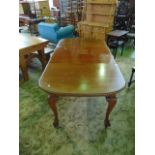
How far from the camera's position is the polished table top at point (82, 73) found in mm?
1382

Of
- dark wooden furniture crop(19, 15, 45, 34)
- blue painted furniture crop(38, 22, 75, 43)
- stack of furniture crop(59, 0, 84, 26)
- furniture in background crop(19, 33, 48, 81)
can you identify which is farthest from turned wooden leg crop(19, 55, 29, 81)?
dark wooden furniture crop(19, 15, 45, 34)

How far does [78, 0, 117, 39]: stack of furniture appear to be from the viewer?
3.63m

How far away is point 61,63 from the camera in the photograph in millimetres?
1782

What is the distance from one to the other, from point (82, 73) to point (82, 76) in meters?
0.06

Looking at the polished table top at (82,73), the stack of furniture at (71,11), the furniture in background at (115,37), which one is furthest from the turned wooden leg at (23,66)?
the stack of furniture at (71,11)

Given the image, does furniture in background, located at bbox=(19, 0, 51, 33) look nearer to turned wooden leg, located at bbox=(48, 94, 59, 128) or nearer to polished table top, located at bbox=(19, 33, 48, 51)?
polished table top, located at bbox=(19, 33, 48, 51)

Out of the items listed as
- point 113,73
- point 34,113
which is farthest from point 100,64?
point 34,113

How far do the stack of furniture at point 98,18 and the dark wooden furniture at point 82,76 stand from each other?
5.43ft

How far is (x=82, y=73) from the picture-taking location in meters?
1.60

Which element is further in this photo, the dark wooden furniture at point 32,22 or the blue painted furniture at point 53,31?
the dark wooden furniture at point 32,22

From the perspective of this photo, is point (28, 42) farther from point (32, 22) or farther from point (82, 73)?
point (32, 22)

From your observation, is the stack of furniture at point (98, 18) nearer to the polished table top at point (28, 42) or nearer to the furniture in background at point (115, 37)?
the furniture in background at point (115, 37)

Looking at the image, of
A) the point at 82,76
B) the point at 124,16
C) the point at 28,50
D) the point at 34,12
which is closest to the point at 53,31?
the point at 28,50
